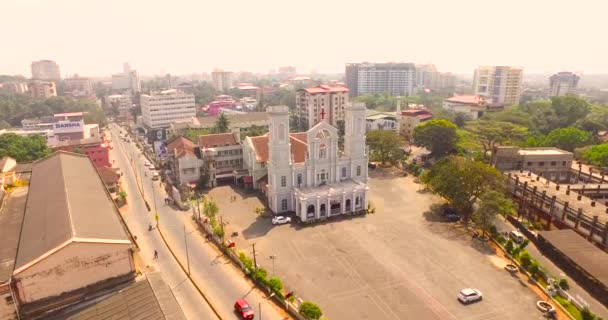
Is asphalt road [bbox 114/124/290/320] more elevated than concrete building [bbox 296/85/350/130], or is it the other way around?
concrete building [bbox 296/85/350/130]

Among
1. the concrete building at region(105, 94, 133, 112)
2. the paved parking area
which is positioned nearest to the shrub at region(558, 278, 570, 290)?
the paved parking area

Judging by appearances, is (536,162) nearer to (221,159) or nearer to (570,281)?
(570,281)

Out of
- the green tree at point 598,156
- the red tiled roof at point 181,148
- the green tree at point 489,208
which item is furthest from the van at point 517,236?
the red tiled roof at point 181,148

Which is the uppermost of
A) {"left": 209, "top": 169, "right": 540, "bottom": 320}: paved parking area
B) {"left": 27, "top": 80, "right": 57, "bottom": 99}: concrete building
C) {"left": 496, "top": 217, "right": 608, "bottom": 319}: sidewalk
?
{"left": 27, "top": 80, "right": 57, "bottom": 99}: concrete building

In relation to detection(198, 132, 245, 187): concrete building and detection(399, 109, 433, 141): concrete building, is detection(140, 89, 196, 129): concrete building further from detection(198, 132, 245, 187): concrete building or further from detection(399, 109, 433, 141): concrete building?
detection(399, 109, 433, 141): concrete building

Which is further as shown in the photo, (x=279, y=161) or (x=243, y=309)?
(x=279, y=161)

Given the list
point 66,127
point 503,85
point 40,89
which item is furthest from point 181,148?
point 503,85

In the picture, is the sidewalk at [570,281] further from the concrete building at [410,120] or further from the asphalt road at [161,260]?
the concrete building at [410,120]
